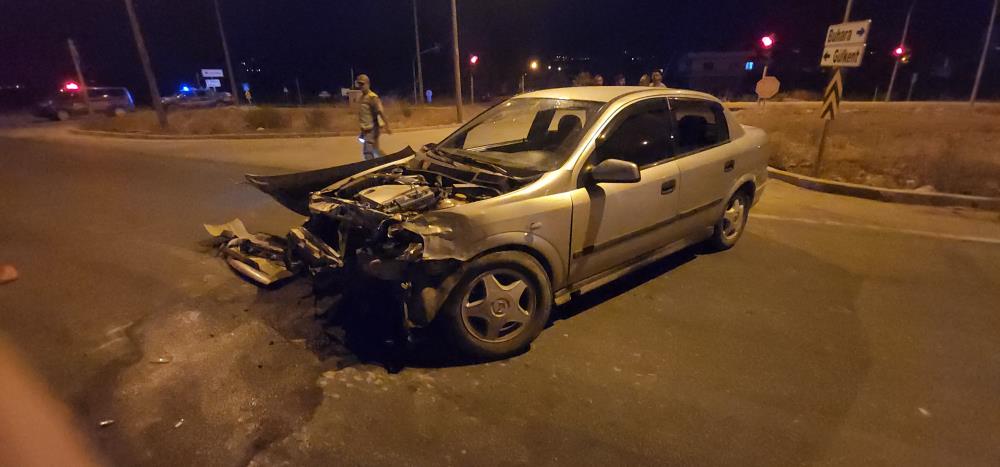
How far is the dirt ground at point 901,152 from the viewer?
7883mm

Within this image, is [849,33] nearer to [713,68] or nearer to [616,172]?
[616,172]

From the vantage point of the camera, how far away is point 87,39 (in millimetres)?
46781

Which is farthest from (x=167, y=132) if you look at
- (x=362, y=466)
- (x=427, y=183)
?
(x=362, y=466)

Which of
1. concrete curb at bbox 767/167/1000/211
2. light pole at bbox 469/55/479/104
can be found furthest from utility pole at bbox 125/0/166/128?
Result: concrete curb at bbox 767/167/1000/211

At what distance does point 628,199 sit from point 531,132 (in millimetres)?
1389

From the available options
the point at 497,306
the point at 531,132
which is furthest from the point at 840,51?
the point at 497,306

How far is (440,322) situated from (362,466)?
0.99m

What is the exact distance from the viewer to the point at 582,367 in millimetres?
3305

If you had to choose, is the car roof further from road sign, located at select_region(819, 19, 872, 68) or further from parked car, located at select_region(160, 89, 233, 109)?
parked car, located at select_region(160, 89, 233, 109)

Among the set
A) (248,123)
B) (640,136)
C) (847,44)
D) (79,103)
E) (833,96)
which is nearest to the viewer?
(640,136)

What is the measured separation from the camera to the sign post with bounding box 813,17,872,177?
7383 mm

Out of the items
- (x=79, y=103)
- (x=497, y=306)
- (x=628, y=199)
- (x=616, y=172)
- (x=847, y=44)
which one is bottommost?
(x=497, y=306)

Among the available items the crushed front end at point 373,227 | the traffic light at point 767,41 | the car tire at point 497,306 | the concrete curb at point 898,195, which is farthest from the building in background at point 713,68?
the car tire at point 497,306

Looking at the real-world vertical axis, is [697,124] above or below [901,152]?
above
